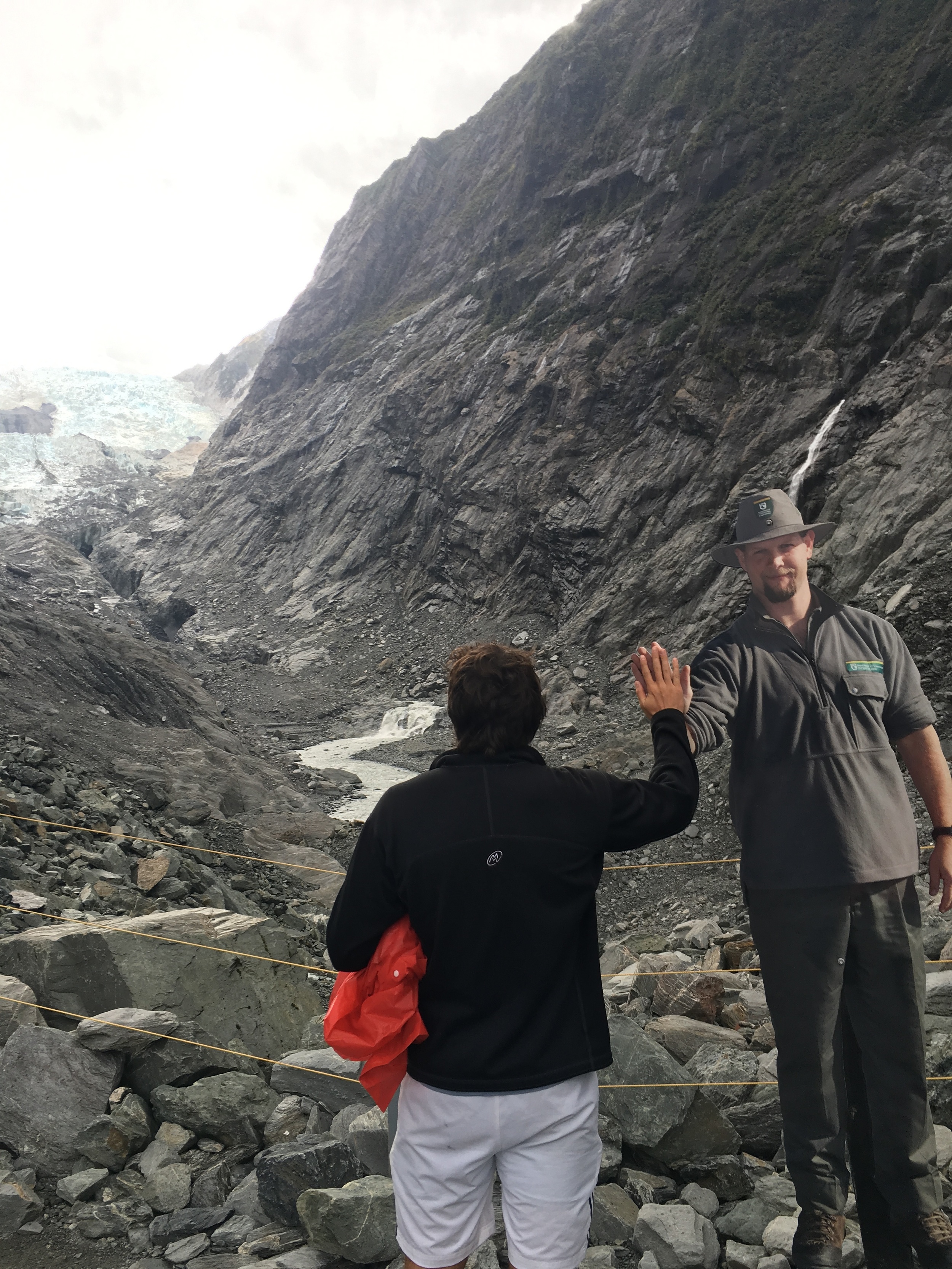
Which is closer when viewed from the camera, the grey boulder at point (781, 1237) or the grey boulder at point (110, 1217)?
the grey boulder at point (781, 1237)

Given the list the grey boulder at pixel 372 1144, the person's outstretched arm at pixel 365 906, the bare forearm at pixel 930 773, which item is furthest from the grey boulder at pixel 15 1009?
the bare forearm at pixel 930 773

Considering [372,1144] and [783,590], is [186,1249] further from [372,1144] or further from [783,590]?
[783,590]

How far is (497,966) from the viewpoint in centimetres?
221

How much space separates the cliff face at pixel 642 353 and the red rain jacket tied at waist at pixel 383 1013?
1454 centimetres

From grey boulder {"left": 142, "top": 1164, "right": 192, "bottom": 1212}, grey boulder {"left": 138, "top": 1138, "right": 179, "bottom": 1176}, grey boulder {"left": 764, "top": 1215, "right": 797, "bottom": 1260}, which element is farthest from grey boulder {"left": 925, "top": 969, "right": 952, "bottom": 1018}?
grey boulder {"left": 138, "top": 1138, "right": 179, "bottom": 1176}

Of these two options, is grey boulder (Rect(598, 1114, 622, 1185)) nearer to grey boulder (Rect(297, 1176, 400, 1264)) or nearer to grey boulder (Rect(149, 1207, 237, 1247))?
grey boulder (Rect(297, 1176, 400, 1264))

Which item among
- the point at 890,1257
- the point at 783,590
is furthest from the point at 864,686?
the point at 890,1257

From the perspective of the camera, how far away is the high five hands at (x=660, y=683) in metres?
2.65

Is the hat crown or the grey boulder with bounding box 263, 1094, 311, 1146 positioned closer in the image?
the hat crown

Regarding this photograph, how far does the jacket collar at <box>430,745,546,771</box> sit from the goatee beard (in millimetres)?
1223

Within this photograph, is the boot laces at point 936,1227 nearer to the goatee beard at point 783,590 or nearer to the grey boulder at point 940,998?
the grey boulder at point 940,998

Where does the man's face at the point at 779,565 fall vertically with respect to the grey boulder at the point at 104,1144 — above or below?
above

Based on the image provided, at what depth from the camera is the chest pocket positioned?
2818 millimetres

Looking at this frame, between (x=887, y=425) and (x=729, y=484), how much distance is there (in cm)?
801
